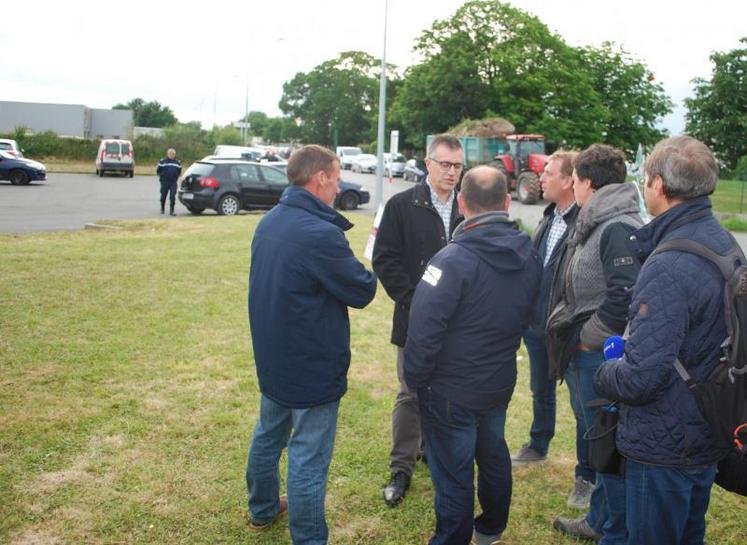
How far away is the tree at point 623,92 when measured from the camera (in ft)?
153

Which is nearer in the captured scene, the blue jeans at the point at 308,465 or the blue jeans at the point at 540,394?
the blue jeans at the point at 308,465

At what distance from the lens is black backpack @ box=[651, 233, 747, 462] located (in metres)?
2.22

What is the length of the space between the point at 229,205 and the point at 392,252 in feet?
50.2

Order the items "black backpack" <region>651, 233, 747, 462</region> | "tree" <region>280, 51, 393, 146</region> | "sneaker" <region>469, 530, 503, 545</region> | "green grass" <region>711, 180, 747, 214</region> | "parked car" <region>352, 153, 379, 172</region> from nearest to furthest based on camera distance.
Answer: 1. "black backpack" <region>651, 233, 747, 462</region>
2. "sneaker" <region>469, 530, 503, 545</region>
3. "green grass" <region>711, 180, 747, 214</region>
4. "parked car" <region>352, 153, 379, 172</region>
5. "tree" <region>280, 51, 393, 146</region>

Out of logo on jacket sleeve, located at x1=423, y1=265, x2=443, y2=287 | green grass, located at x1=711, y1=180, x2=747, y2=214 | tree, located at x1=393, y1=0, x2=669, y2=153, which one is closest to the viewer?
logo on jacket sleeve, located at x1=423, y1=265, x2=443, y2=287

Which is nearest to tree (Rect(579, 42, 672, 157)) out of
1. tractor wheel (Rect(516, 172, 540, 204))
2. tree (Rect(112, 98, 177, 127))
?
tractor wheel (Rect(516, 172, 540, 204))

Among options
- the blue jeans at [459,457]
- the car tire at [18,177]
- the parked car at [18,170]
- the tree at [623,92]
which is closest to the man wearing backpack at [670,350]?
the blue jeans at [459,457]

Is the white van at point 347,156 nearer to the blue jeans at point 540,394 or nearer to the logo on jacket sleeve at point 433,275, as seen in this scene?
the blue jeans at point 540,394

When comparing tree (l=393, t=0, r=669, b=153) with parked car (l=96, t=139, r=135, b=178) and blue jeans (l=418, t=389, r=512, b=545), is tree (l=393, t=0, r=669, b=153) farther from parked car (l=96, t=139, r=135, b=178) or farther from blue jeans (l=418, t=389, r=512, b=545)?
blue jeans (l=418, t=389, r=512, b=545)

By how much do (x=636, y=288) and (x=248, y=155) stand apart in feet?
121

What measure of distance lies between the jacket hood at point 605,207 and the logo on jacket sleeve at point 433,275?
889 millimetres

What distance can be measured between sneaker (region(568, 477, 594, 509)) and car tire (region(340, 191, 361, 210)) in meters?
18.1

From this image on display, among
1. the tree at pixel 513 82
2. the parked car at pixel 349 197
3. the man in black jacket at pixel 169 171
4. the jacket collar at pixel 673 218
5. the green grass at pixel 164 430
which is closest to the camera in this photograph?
the jacket collar at pixel 673 218

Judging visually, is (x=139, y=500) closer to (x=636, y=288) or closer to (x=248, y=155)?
(x=636, y=288)
